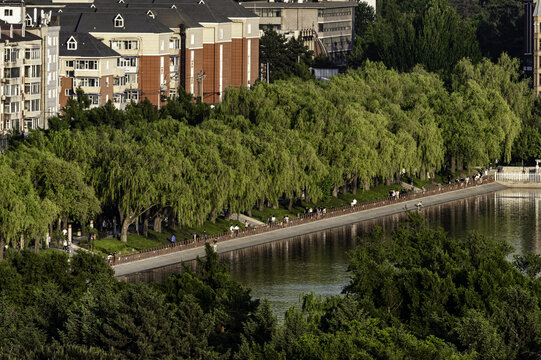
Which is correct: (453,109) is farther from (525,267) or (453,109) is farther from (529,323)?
(529,323)

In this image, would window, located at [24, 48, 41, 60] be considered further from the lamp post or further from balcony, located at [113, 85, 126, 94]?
the lamp post

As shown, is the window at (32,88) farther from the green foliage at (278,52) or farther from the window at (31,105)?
the green foliage at (278,52)

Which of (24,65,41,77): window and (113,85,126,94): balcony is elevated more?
(24,65,41,77): window

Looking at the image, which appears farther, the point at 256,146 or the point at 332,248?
the point at 256,146

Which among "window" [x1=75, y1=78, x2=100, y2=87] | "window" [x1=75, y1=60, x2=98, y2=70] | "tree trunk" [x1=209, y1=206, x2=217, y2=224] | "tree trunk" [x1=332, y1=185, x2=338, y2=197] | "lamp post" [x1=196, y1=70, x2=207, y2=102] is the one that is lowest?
"tree trunk" [x1=209, y1=206, x2=217, y2=224]

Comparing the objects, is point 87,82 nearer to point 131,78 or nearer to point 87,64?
point 87,64

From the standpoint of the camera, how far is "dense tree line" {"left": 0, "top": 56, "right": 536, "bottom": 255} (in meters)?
104

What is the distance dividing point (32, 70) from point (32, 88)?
1416mm

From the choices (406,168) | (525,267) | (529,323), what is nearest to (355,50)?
(406,168)

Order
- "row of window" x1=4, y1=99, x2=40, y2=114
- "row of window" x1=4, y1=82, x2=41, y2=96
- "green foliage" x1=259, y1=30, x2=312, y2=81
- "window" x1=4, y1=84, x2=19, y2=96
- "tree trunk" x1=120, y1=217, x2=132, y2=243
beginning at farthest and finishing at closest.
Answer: "green foliage" x1=259, y1=30, x2=312, y2=81 → "row of window" x1=4, y1=99, x2=40, y2=114 → "row of window" x1=4, y1=82, x2=41, y2=96 → "window" x1=4, y1=84, x2=19, y2=96 → "tree trunk" x1=120, y1=217, x2=132, y2=243

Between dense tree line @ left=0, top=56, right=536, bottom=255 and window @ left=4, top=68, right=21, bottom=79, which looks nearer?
dense tree line @ left=0, top=56, right=536, bottom=255

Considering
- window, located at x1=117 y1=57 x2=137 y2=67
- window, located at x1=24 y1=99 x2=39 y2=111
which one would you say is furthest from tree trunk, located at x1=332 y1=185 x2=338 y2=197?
window, located at x1=117 y1=57 x2=137 y2=67

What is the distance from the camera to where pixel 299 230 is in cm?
12075

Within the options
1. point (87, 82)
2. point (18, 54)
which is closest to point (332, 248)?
point (18, 54)
